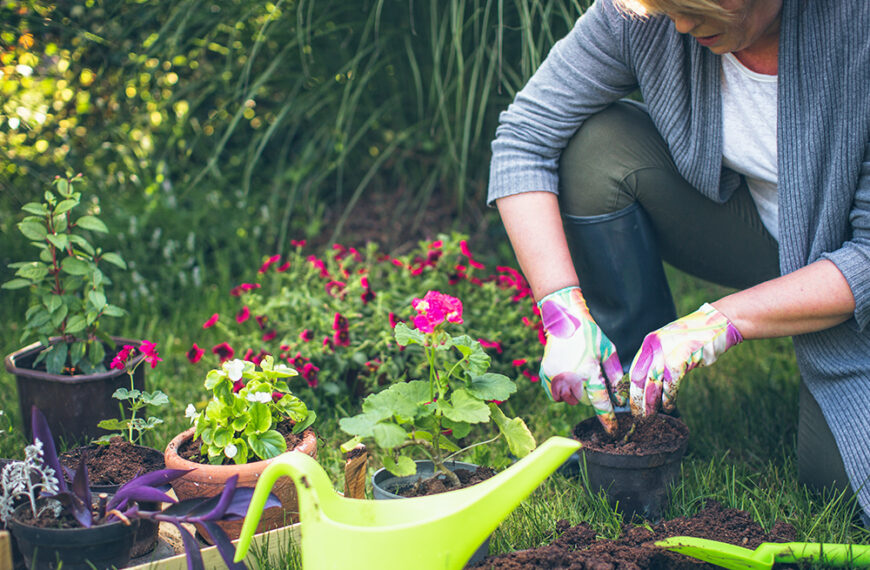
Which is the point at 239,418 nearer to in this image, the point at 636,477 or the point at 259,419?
the point at 259,419

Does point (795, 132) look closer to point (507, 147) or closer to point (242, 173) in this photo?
point (507, 147)

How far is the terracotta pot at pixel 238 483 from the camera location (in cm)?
105

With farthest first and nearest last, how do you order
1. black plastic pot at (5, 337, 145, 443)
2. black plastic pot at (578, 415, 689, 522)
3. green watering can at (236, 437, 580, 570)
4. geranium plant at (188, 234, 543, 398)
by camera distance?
geranium plant at (188, 234, 543, 398) → black plastic pot at (5, 337, 145, 443) → black plastic pot at (578, 415, 689, 522) → green watering can at (236, 437, 580, 570)

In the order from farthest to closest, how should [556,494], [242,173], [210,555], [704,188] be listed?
[242,173], [704,188], [556,494], [210,555]

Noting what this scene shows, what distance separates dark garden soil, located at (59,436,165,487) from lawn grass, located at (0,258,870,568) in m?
0.20

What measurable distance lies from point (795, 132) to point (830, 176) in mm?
91

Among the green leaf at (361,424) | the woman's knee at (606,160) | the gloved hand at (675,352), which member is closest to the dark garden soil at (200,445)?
the green leaf at (361,424)

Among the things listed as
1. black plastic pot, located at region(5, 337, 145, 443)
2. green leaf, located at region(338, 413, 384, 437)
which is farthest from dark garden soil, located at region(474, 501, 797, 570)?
black plastic pot, located at region(5, 337, 145, 443)

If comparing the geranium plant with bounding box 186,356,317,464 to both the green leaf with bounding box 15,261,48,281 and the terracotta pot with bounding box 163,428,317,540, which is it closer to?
the terracotta pot with bounding box 163,428,317,540

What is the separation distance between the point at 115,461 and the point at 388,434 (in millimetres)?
476

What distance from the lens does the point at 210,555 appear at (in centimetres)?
103

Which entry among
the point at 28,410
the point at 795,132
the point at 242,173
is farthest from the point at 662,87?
the point at 242,173

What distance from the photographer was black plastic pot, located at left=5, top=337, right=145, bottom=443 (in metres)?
1.40

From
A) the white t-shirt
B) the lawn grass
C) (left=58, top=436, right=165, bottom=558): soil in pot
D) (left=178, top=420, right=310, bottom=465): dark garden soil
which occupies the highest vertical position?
the white t-shirt
